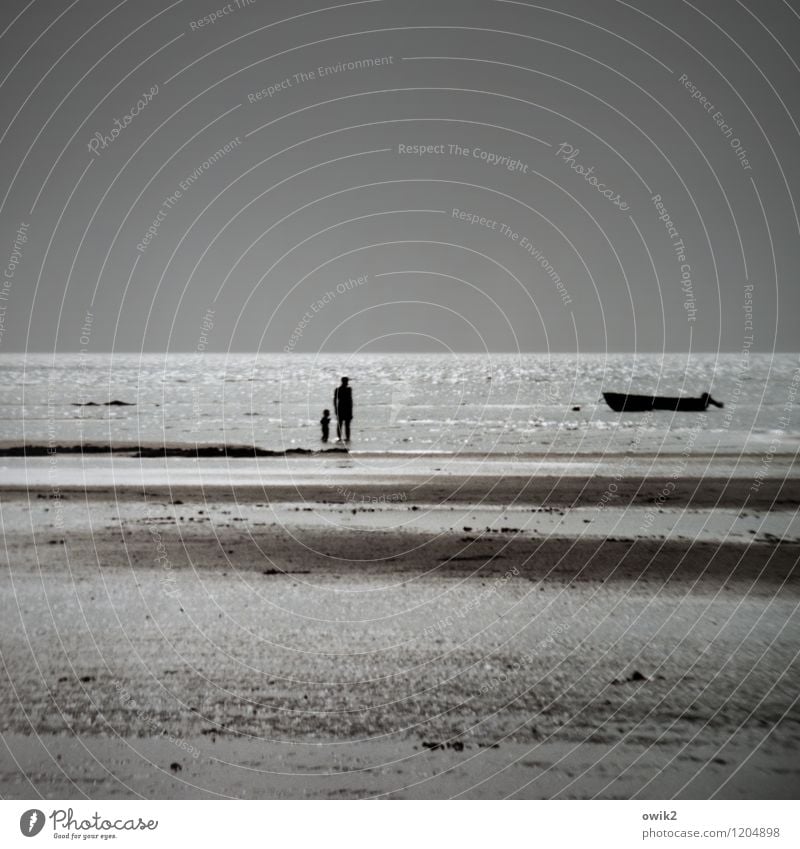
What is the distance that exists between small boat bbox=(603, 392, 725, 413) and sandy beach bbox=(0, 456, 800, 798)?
109 ft

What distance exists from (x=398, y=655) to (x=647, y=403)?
42.0 meters

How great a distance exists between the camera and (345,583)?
897 centimetres

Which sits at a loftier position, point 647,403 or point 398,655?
point 647,403

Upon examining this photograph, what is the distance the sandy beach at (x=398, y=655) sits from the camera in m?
4.81

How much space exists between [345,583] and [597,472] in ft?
38.7

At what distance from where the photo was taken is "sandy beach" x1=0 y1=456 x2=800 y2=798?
481cm

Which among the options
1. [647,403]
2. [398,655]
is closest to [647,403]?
[647,403]

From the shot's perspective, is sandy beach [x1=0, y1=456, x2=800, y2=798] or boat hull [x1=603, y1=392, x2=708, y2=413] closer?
sandy beach [x1=0, y1=456, x2=800, y2=798]

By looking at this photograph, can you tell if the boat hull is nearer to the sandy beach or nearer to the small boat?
the small boat

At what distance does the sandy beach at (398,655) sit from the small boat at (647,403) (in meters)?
33.2

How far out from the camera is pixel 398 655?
22.0 ft

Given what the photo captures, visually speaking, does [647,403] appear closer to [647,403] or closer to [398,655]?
[647,403]

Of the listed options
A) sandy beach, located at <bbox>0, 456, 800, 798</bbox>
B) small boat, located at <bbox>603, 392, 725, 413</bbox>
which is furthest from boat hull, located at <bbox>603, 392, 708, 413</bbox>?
sandy beach, located at <bbox>0, 456, 800, 798</bbox>

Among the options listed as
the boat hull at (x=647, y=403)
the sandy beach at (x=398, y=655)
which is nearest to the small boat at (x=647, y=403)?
the boat hull at (x=647, y=403)
